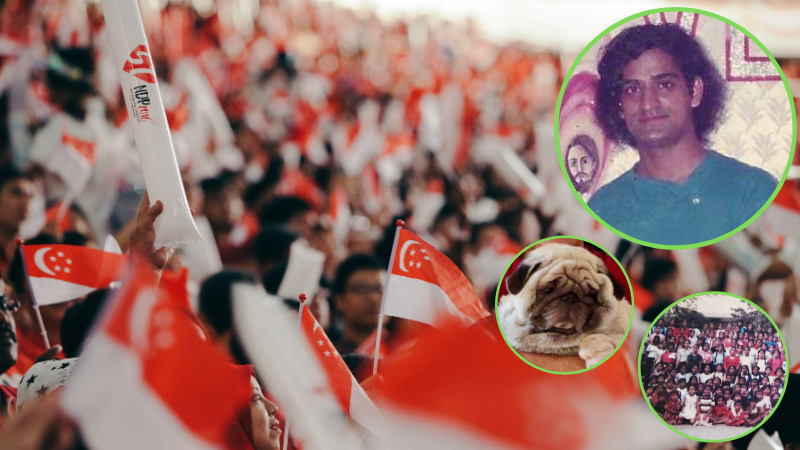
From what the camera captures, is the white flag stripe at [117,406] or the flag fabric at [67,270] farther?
the flag fabric at [67,270]

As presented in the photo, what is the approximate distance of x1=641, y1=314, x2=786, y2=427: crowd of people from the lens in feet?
7.50

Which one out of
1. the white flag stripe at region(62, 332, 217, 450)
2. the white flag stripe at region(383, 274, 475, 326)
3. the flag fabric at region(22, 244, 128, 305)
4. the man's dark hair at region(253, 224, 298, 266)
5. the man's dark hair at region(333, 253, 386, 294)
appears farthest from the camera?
the man's dark hair at region(253, 224, 298, 266)

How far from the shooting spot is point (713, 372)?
2.31 m

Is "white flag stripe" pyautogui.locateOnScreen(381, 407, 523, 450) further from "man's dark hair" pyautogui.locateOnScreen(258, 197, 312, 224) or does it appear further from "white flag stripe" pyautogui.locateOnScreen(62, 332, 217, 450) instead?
"man's dark hair" pyautogui.locateOnScreen(258, 197, 312, 224)

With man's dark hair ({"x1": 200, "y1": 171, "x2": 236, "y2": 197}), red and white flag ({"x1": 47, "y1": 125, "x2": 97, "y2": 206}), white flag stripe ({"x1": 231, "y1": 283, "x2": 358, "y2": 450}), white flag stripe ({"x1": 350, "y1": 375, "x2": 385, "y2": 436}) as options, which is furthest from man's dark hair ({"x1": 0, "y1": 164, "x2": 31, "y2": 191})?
white flag stripe ({"x1": 350, "y1": 375, "x2": 385, "y2": 436})

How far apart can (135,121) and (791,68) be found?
962 centimetres

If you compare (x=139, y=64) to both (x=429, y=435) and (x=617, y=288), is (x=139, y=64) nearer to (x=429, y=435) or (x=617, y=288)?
(x=429, y=435)

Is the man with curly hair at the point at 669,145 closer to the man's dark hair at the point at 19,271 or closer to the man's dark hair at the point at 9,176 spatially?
the man's dark hair at the point at 19,271

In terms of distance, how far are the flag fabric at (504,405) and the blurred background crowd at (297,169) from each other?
0.85 ft

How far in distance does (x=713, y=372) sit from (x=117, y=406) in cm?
168

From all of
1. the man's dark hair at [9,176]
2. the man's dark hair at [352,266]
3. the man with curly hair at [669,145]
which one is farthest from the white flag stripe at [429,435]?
the man's dark hair at [9,176]

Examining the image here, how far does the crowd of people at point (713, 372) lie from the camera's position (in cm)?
229

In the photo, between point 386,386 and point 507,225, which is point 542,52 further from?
point 386,386

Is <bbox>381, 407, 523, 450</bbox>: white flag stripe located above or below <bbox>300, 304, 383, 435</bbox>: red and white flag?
below
